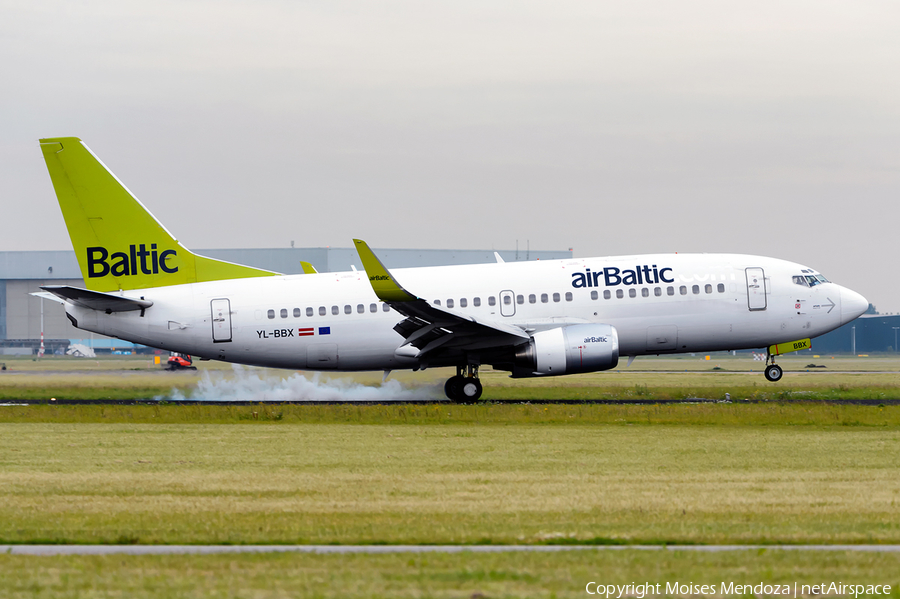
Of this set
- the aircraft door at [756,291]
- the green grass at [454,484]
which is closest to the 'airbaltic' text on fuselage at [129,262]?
the green grass at [454,484]

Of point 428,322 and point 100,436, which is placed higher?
point 428,322

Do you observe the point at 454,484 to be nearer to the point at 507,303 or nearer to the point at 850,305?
the point at 507,303

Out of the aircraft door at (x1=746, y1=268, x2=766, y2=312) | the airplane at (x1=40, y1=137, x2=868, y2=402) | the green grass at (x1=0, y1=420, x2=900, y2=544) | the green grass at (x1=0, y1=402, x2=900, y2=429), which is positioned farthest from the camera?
the aircraft door at (x1=746, y1=268, x2=766, y2=312)

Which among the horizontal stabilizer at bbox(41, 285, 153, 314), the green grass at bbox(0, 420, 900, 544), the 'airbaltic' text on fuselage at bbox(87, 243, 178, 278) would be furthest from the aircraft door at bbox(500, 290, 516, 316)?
the horizontal stabilizer at bbox(41, 285, 153, 314)

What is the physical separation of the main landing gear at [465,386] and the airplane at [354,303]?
5 cm

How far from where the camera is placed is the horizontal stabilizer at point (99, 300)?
101 ft

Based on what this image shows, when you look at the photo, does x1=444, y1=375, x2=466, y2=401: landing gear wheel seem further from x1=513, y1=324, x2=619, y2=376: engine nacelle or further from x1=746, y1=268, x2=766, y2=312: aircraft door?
x1=746, y1=268, x2=766, y2=312: aircraft door

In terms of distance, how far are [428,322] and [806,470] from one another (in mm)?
15805

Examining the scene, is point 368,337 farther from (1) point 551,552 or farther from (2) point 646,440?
(1) point 551,552

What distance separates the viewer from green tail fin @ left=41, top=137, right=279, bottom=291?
32.2m

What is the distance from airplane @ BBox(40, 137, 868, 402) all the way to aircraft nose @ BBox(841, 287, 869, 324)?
2606mm

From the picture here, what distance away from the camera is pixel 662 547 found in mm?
9930

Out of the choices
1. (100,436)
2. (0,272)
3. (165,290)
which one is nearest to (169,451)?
(100,436)

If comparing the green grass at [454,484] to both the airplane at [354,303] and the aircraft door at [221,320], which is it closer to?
the airplane at [354,303]
